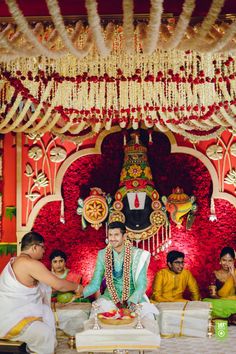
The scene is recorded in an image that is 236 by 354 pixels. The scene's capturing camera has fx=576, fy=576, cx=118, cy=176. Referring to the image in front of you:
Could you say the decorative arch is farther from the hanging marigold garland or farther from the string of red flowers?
the hanging marigold garland

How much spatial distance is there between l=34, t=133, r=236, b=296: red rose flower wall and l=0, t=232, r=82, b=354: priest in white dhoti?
261 centimetres

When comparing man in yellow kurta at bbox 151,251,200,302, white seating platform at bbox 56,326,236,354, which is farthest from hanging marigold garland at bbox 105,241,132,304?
man in yellow kurta at bbox 151,251,200,302

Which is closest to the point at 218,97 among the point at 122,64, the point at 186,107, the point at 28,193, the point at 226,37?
the point at 186,107

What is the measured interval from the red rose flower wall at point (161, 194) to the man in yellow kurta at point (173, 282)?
58 cm

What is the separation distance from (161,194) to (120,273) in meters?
2.23

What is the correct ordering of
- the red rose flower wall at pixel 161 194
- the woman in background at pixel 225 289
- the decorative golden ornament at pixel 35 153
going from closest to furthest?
the woman in background at pixel 225 289 → the red rose flower wall at pixel 161 194 → the decorative golden ornament at pixel 35 153

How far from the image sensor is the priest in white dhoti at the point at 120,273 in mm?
5730

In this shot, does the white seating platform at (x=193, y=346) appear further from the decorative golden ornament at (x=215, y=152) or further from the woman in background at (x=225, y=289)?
the decorative golden ornament at (x=215, y=152)

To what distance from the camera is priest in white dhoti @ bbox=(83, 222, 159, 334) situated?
573 centimetres

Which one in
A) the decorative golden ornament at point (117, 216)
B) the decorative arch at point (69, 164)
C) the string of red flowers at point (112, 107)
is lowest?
the decorative golden ornament at point (117, 216)

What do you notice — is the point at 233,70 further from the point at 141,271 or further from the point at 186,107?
the point at 141,271

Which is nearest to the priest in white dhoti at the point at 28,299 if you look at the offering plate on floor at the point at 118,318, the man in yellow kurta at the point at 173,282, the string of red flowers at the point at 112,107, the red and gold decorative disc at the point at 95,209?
the offering plate on floor at the point at 118,318

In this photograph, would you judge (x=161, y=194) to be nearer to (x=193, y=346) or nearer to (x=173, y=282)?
(x=173, y=282)

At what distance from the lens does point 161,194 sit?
7957mm
